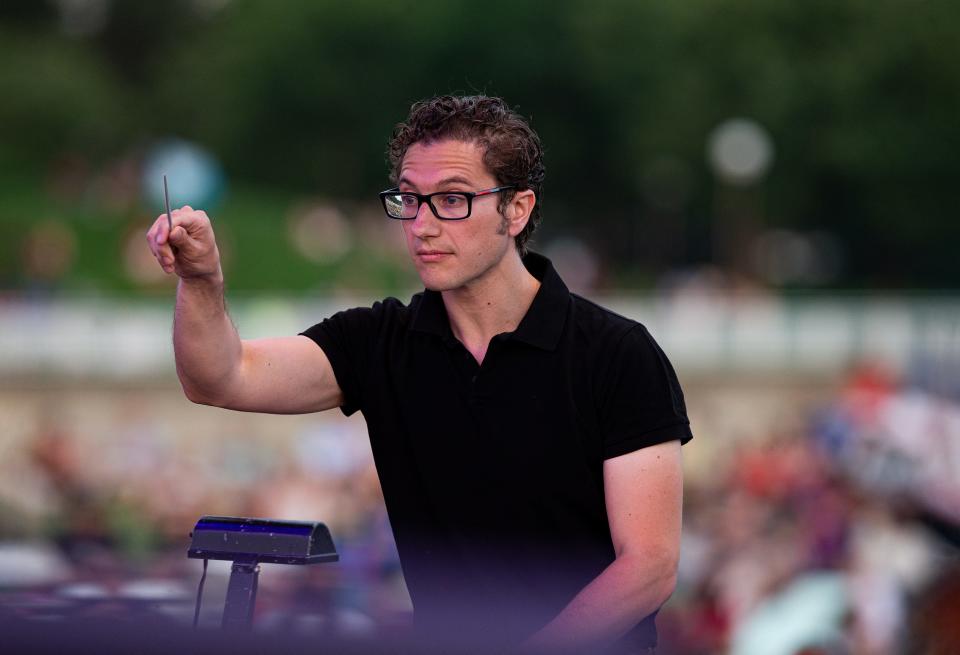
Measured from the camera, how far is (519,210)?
339cm

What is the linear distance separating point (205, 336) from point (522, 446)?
0.65 m

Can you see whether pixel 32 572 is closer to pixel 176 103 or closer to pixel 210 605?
pixel 210 605

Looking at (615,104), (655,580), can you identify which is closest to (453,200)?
(655,580)

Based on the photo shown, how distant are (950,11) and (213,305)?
146 ft

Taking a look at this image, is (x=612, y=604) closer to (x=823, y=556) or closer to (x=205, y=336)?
(x=205, y=336)

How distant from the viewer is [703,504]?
13.8 metres

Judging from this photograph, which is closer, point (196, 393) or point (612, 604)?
point (612, 604)

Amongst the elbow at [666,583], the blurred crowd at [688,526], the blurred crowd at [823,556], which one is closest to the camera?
the elbow at [666,583]

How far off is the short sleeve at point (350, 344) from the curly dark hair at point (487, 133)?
320 mm

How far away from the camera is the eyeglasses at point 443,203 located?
3.24 m

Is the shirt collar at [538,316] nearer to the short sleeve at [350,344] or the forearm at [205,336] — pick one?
the short sleeve at [350,344]

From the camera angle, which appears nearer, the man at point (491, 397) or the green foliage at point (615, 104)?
the man at point (491, 397)

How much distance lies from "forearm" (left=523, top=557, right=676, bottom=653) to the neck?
21.9 inches

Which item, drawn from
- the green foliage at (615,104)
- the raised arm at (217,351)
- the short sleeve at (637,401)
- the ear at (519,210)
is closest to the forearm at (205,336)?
the raised arm at (217,351)
